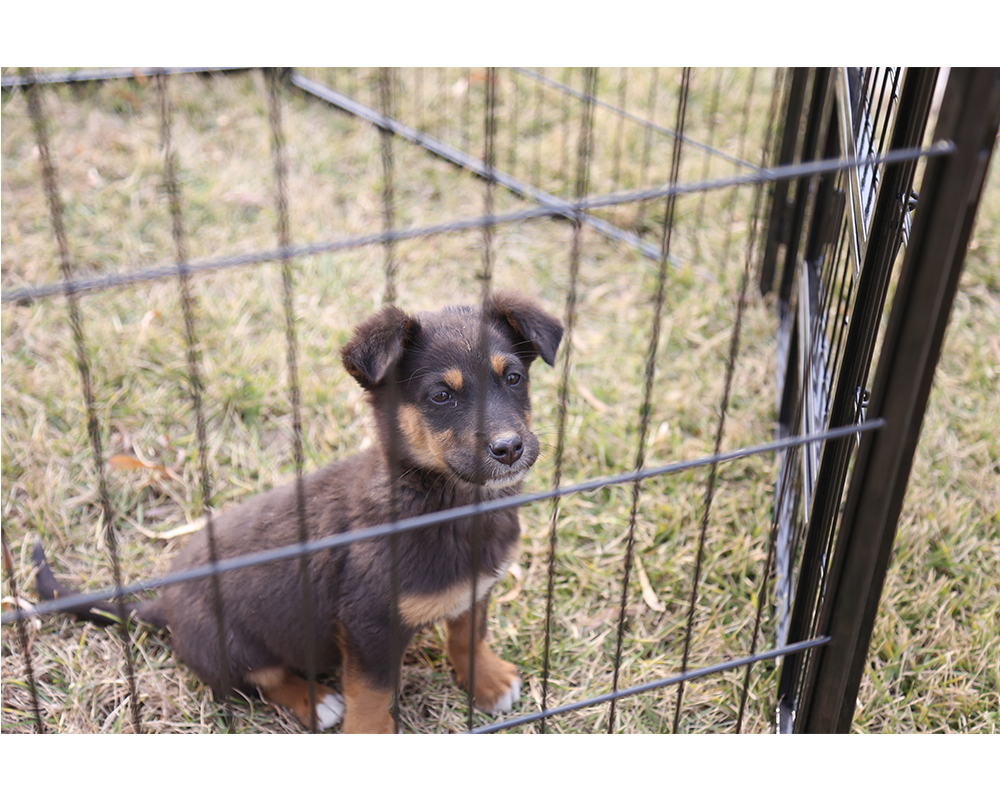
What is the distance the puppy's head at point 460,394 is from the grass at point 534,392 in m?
0.81

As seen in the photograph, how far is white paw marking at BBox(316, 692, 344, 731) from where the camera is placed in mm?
2867

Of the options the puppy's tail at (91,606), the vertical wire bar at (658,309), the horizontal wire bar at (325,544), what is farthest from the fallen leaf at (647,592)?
the puppy's tail at (91,606)

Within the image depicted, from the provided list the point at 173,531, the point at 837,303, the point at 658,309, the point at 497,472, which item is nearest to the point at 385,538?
the point at 497,472

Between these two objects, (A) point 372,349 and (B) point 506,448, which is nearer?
(A) point 372,349

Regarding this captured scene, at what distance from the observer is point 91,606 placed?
117 inches

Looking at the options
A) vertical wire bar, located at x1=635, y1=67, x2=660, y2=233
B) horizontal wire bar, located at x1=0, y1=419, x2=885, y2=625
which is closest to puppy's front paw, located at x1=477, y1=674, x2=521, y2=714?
horizontal wire bar, located at x1=0, y1=419, x2=885, y2=625

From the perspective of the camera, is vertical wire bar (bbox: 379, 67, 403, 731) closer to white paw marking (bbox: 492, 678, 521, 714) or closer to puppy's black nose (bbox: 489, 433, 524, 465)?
puppy's black nose (bbox: 489, 433, 524, 465)

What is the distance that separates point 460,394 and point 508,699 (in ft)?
3.55

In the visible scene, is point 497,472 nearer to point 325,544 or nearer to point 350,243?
point 325,544

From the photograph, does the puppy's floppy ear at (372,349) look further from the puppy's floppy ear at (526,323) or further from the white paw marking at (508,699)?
the white paw marking at (508,699)

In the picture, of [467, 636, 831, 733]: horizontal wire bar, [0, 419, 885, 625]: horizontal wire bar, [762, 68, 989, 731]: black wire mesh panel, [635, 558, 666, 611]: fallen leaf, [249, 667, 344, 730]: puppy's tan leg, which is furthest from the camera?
[635, 558, 666, 611]: fallen leaf

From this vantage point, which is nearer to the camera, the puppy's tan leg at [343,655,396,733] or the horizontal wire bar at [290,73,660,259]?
the puppy's tan leg at [343,655,396,733]

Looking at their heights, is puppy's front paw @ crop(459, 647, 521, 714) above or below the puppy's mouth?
below

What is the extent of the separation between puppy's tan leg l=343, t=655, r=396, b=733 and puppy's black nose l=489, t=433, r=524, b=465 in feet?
2.44
